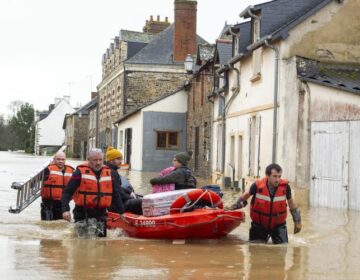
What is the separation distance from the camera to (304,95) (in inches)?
687

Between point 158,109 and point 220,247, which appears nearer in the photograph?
point 220,247

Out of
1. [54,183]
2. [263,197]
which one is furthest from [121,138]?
[263,197]

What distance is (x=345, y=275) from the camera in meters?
8.44

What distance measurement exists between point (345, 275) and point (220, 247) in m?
2.65

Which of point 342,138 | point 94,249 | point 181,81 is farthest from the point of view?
point 181,81

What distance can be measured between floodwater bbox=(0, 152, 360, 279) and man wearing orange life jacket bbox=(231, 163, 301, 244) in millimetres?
284

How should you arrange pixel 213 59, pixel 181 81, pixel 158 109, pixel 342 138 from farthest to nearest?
pixel 181 81, pixel 158 109, pixel 213 59, pixel 342 138

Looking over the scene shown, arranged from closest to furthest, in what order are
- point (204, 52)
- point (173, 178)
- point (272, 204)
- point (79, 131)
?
point (272, 204) → point (173, 178) → point (204, 52) → point (79, 131)

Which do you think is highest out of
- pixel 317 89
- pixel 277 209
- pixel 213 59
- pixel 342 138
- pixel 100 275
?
pixel 213 59

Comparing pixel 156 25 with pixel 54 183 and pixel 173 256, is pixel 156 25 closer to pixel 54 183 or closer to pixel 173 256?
pixel 54 183

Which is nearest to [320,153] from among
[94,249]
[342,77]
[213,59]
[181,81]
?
[342,77]

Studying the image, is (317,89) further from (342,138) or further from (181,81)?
(181,81)

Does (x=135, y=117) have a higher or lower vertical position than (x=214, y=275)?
higher

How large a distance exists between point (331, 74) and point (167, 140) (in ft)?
67.8
